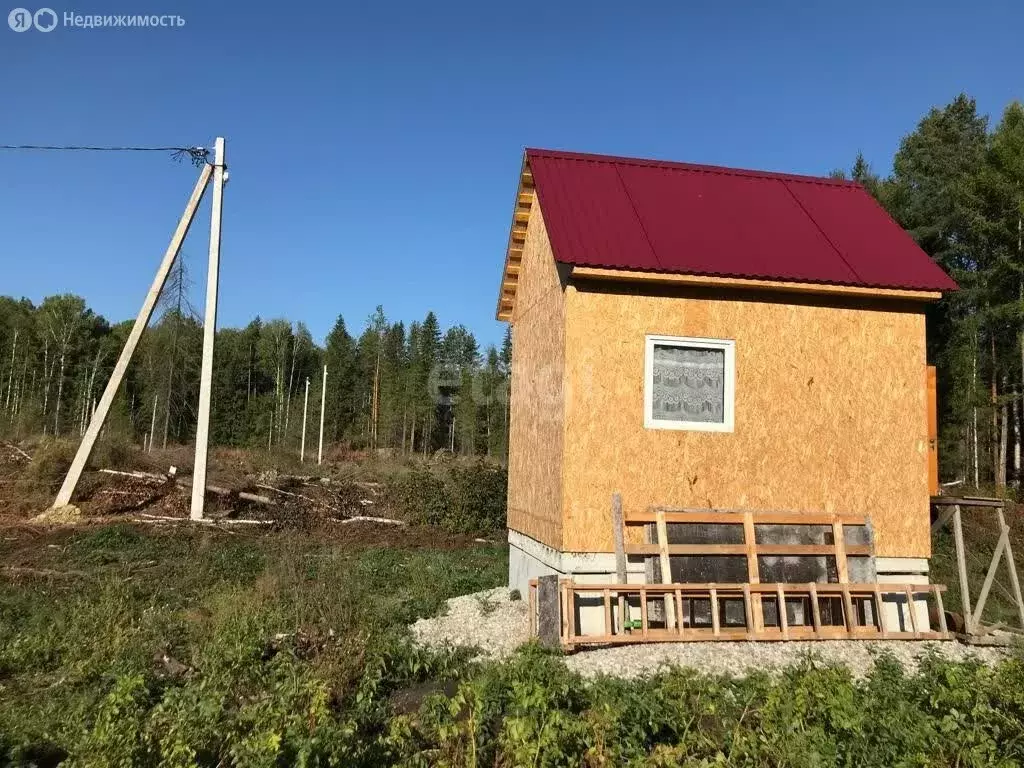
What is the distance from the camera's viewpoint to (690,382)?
9.53 meters

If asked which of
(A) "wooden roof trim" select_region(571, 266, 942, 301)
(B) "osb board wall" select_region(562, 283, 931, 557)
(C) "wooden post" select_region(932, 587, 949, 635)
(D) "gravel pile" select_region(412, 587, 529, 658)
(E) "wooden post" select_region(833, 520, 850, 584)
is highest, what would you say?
(A) "wooden roof trim" select_region(571, 266, 942, 301)

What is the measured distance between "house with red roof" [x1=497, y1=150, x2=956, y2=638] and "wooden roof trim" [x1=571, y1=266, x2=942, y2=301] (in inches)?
1.0

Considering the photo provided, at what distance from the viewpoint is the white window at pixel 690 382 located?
9414 mm

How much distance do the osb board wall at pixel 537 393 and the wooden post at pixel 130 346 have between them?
31.9 ft

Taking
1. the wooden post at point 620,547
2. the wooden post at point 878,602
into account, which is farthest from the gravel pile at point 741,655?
the wooden post at point 620,547

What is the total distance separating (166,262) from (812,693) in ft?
56.5

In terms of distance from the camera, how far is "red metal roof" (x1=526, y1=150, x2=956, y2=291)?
30.6ft

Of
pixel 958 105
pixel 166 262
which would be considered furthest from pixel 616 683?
pixel 958 105

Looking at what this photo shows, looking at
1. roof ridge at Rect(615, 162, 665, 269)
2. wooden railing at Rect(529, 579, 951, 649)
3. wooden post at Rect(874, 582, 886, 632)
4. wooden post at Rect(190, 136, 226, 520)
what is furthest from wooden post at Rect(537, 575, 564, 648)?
wooden post at Rect(190, 136, 226, 520)

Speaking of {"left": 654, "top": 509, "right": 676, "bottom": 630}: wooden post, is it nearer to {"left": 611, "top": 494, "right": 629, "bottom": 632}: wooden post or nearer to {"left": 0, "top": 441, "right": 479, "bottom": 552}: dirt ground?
{"left": 611, "top": 494, "right": 629, "bottom": 632}: wooden post

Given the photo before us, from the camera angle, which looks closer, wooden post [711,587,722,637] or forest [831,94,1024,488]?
wooden post [711,587,722,637]

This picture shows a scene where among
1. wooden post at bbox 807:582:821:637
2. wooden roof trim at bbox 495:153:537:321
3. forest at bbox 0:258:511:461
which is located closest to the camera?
wooden post at bbox 807:582:821:637

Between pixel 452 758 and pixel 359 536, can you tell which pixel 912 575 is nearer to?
pixel 452 758

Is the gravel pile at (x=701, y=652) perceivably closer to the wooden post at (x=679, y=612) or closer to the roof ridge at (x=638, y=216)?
the wooden post at (x=679, y=612)
